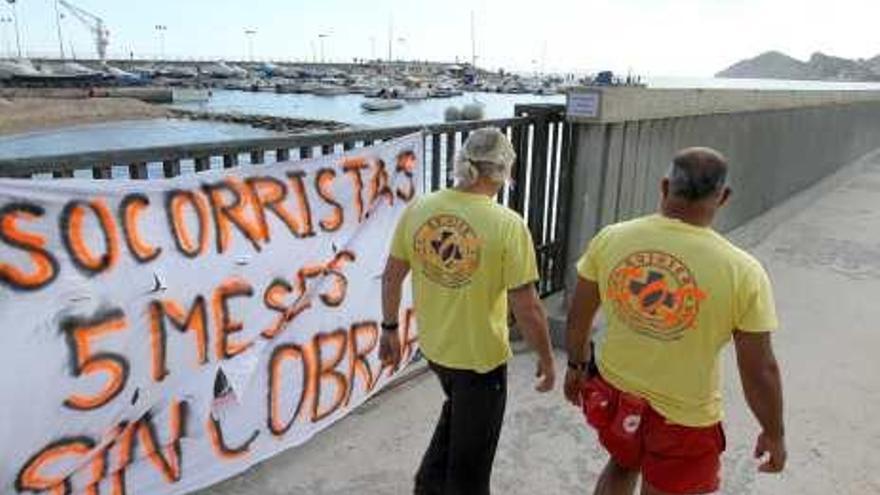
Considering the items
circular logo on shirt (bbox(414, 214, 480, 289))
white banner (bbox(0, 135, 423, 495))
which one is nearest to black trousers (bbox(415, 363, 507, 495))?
circular logo on shirt (bbox(414, 214, 480, 289))

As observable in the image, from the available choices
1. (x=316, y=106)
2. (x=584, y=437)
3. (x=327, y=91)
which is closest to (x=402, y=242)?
(x=584, y=437)

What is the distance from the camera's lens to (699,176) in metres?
2.41

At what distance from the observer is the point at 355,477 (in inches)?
144

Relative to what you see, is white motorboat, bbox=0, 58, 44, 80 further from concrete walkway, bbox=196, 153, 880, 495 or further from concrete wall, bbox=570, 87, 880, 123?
concrete walkway, bbox=196, 153, 880, 495

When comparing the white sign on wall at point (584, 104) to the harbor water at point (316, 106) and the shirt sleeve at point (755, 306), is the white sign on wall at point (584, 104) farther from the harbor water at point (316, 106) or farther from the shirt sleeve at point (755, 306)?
the harbor water at point (316, 106)

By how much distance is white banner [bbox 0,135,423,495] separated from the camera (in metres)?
2.71

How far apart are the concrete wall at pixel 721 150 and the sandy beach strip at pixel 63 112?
6667 centimetres

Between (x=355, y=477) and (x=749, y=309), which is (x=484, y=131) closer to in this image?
(x=749, y=309)

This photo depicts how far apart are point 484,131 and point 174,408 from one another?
1760mm

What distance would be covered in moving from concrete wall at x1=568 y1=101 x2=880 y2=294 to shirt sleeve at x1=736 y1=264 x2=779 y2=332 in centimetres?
307

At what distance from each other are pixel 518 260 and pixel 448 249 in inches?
10.6

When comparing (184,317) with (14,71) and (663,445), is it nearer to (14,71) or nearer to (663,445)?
(663,445)

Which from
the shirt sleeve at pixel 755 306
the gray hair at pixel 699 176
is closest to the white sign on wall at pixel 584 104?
the gray hair at pixel 699 176

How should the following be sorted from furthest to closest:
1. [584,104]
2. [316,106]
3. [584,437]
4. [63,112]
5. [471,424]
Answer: [316,106] → [63,112] → [584,104] → [584,437] → [471,424]
